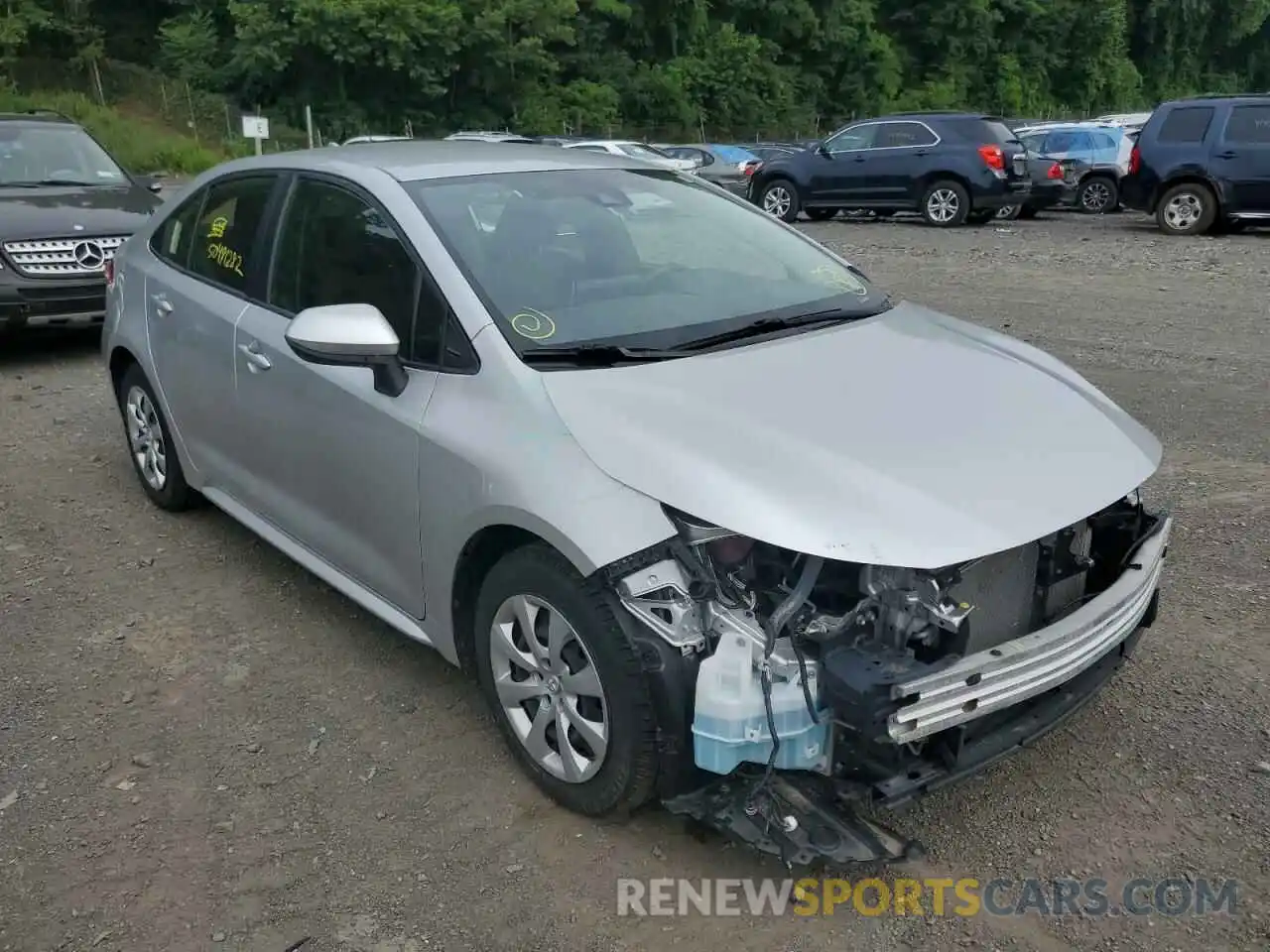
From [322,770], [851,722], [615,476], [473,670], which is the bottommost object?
[322,770]

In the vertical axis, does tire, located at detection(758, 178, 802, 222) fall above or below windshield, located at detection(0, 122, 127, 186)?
below

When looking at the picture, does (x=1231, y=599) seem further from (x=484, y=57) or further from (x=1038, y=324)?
(x=484, y=57)

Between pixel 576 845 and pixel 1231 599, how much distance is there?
107 inches

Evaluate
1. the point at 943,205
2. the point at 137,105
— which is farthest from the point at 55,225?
the point at 137,105

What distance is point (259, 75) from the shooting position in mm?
37656

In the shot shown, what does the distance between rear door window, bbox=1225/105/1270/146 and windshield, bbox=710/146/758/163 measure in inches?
374

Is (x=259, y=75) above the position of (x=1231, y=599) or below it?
above

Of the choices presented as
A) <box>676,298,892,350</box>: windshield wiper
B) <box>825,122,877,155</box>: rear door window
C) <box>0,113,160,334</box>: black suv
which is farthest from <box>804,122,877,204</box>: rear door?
<box>676,298,892,350</box>: windshield wiper

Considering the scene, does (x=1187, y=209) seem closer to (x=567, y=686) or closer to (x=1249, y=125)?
(x=1249, y=125)

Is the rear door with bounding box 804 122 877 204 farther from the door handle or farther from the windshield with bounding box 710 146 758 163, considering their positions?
the door handle

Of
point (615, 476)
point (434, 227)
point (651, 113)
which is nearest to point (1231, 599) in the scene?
point (615, 476)

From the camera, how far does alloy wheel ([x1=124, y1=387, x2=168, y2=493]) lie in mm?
5164

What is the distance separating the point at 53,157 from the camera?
920 cm

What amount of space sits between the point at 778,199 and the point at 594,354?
15.9m
